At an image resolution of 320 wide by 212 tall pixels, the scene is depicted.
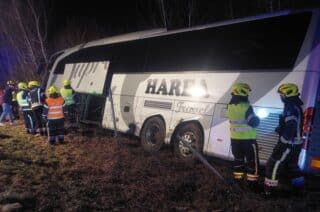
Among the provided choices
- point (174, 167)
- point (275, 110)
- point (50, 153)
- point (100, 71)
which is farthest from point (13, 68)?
point (275, 110)

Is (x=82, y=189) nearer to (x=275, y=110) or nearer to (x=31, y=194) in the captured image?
(x=31, y=194)

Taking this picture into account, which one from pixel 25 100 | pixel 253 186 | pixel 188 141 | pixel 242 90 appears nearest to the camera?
pixel 253 186

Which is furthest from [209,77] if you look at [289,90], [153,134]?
[153,134]

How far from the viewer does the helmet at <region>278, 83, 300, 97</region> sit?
5500mm

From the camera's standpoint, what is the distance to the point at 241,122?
6.21m

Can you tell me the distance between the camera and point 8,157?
820 centimetres

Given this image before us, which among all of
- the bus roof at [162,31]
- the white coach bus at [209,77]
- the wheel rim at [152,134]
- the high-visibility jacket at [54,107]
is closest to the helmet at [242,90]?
the white coach bus at [209,77]

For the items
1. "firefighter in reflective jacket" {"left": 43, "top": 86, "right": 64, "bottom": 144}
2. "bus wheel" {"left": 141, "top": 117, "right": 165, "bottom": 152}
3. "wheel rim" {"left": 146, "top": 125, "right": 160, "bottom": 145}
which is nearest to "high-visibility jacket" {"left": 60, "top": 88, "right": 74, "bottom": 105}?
"firefighter in reflective jacket" {"left": 43, "top": 86, "right": 64, "bottom": 144}

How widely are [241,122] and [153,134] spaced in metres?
3.28

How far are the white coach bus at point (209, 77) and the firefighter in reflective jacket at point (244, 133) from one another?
8.4 inches

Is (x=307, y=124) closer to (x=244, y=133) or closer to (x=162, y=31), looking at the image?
(x=244, y=133)

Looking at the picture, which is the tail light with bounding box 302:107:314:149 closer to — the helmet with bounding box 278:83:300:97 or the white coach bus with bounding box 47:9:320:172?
the white coach bus with bounding box 47:9:320:172

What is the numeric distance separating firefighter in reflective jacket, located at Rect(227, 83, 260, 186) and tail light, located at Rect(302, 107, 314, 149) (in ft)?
2.40

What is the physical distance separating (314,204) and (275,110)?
1.59 m
